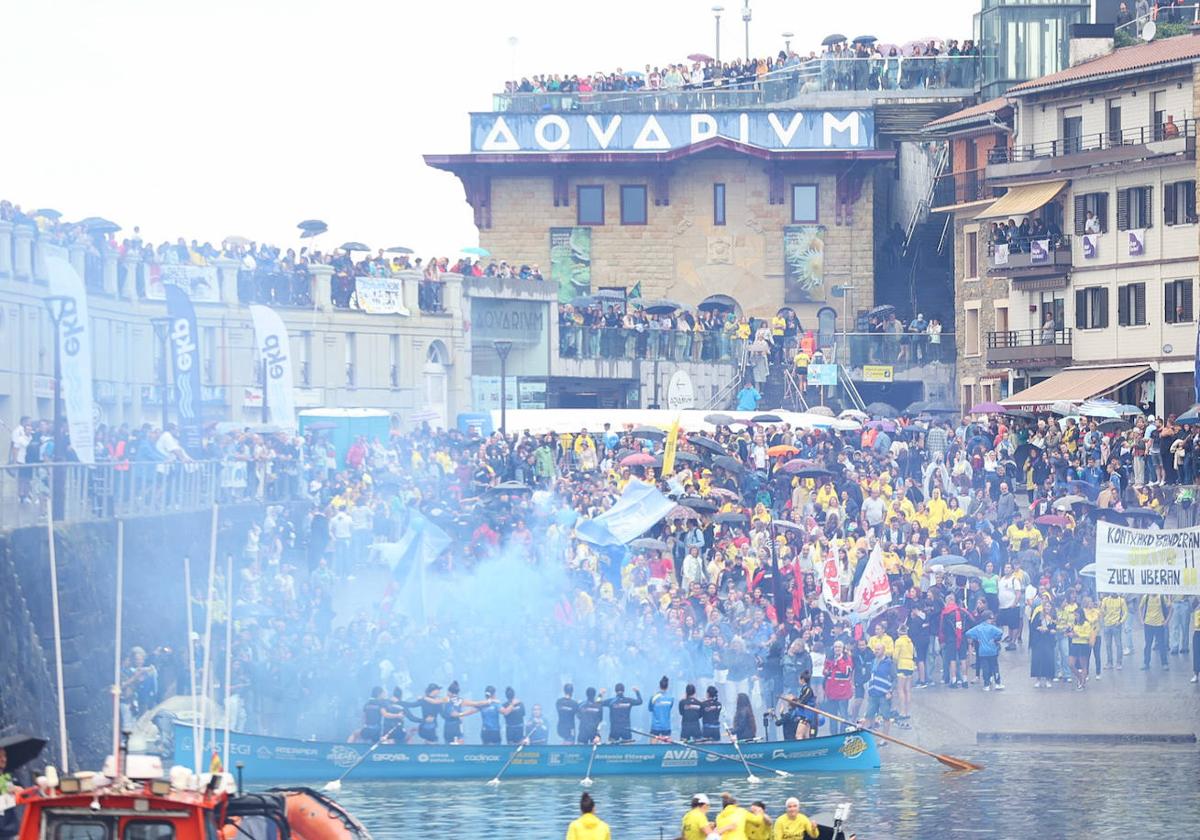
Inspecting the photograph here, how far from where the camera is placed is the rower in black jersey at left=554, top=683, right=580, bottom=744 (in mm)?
44250

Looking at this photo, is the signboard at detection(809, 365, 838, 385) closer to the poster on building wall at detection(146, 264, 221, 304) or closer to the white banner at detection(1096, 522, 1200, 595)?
the poster on building wall at detection(146, 264, 221, 304)

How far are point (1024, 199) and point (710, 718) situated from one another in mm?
39366

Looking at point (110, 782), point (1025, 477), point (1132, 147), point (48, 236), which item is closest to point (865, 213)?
point (1132, 147)

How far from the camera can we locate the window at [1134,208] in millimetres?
76250

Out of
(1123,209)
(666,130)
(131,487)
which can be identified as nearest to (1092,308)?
(1123,209)

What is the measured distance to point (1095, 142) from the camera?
7812 cm

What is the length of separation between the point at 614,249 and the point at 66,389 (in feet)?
182

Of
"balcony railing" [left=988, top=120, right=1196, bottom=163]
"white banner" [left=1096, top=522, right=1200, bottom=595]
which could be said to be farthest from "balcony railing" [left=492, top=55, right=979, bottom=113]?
"white banner" [left=1096, top=522, right=1200, bottom=595]

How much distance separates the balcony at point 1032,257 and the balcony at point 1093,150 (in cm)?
217

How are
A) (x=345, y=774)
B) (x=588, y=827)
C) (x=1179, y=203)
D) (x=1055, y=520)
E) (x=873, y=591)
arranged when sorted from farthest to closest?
(x=1179, y=203), (x=1055, y=520), (x=873, y=591), (x=345, y=774), (x=588, y=827)

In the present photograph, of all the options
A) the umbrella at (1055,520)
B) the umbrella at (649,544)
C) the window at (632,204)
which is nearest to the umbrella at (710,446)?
the umbrella at (649,544)

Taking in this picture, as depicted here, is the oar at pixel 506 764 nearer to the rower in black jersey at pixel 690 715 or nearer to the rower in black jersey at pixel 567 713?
the rower in black jersey at pixel 567 713

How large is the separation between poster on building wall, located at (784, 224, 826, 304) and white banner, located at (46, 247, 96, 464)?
55.4 meters

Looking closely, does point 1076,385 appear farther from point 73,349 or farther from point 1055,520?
point 73,349
